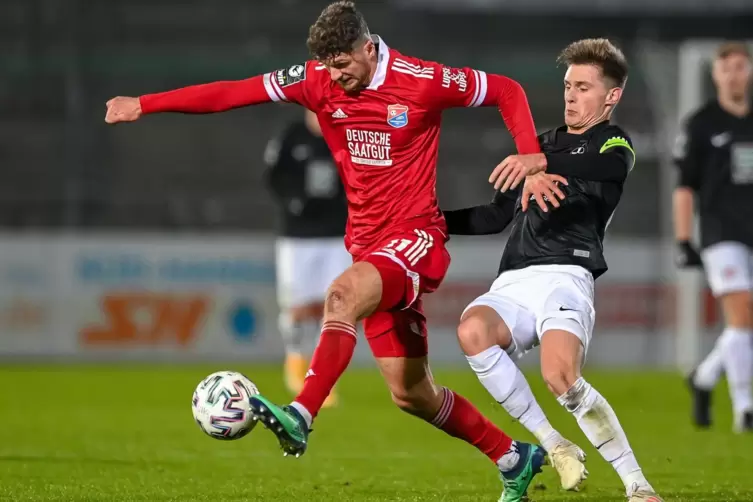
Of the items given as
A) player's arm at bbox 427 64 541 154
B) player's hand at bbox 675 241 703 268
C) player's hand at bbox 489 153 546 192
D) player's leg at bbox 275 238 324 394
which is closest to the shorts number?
player's hand at bbox 489 153 546 192

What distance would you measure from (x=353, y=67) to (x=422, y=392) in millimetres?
1340

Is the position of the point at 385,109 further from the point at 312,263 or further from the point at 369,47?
the point at 312,263

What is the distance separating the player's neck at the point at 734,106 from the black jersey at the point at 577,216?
13.2 feet

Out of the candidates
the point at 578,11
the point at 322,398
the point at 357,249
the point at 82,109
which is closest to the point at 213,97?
the point at 357,249

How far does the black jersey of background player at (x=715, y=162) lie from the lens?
9.17 metres

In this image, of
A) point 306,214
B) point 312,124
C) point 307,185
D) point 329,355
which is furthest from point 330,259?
point 329,355

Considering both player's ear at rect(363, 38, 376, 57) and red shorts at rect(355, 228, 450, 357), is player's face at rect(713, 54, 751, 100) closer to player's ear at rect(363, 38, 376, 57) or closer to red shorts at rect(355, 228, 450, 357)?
red shorts at rect(355, 228, 450, 357)

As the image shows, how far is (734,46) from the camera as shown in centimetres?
919

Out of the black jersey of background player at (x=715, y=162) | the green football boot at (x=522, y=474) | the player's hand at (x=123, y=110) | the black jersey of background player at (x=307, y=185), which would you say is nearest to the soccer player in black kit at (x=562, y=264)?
the green football boot at (x=522, y=474)

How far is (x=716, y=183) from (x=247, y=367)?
619 centimetres

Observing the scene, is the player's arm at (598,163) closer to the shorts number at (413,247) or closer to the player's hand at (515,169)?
the player's hand at (515,169)

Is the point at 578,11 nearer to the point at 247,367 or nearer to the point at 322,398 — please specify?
the point at 247,367

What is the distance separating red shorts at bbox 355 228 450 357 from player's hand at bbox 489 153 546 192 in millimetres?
420

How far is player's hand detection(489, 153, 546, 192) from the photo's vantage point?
5051mm
